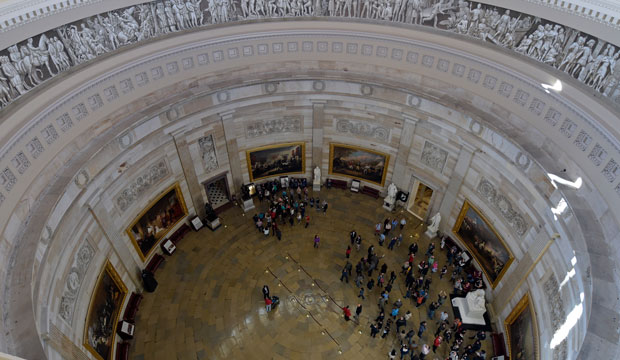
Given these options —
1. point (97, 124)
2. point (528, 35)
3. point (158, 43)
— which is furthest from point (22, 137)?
point (528, 35)

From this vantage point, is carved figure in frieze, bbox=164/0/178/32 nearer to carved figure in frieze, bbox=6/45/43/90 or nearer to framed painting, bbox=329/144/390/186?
carved figure in frieze, bbox=6/45/43/90

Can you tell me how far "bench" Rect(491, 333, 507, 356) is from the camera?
15.1 metres

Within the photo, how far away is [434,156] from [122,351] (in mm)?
16160

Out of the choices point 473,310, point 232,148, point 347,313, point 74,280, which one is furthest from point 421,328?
point 74,280

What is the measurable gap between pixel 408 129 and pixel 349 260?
7.17 metres

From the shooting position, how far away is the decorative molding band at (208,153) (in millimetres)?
18281

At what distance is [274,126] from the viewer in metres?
19.9

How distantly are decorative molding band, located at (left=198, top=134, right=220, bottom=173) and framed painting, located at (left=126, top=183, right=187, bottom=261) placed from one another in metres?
1.84

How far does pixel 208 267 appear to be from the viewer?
18.1 m

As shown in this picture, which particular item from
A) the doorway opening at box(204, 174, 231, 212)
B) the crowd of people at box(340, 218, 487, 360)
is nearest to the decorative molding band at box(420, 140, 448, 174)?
the crowd of people at box(340, 218, 487, 360)

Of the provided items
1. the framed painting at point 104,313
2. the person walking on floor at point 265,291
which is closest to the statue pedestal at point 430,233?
the person walking on floor at point 265,291

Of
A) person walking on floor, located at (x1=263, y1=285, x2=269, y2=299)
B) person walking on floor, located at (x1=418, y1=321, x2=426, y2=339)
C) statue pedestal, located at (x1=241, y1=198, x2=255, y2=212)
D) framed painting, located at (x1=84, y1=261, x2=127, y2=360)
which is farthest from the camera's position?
statue pedestal, located at (x1=241, y1=198, x2=255, y2=212)

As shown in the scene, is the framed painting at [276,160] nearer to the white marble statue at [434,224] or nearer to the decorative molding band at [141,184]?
Result: the decorative molding band at [141,184]

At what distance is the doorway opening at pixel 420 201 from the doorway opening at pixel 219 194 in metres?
10.4
